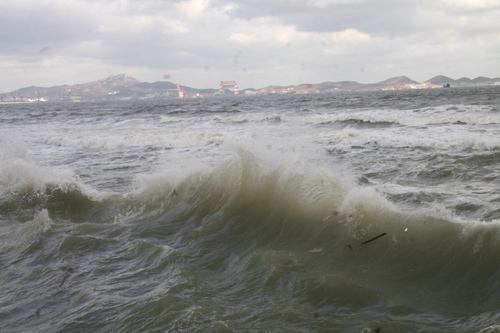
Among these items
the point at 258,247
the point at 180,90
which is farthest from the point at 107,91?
the point at 258,247

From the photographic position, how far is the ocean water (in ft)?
13.8

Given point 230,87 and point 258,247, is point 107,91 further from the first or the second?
point 258,247

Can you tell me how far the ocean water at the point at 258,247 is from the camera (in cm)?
421

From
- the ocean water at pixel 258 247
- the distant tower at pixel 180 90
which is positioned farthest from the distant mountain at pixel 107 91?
the ocean water at pixel 258 247

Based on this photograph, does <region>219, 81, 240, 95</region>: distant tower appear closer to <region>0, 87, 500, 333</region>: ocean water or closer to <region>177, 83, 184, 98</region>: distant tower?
<region>177, 83, 184, 98</region>: distant tower

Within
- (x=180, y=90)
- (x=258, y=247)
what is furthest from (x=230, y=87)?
(x=258, y=247)

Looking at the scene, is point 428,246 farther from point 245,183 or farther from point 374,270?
point 245,183

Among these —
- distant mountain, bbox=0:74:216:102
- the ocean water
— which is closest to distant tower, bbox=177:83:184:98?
distant mountain, bbox=0:74:216:102

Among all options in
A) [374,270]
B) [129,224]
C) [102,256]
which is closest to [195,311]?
[374,270]

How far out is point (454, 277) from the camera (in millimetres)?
4715

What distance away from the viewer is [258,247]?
6.11m

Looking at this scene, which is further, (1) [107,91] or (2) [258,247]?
(1) [107,91]

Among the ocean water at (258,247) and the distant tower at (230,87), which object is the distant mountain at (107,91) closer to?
the distant tower at (230,87)

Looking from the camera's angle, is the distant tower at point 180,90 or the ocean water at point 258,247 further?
the distant tower at point 180,90
